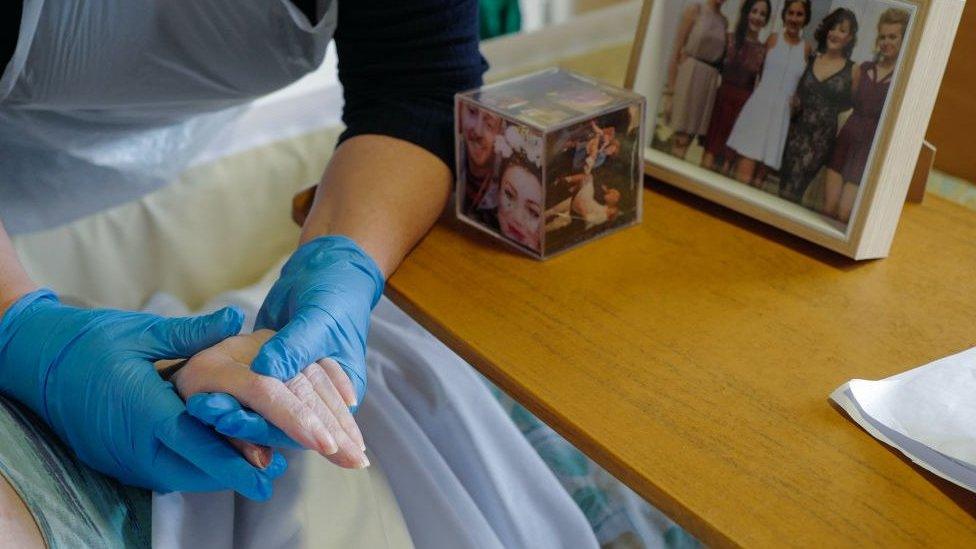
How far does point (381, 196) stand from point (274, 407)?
0.33 metres

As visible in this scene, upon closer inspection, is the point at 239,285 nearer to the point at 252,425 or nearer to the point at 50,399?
the point at 50,399

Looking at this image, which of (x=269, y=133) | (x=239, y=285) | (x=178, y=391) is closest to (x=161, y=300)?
(x=239, y=285)

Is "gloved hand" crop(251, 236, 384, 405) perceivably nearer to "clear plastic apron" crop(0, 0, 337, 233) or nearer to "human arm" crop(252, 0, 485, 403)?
"human arm" crop(252, 0, 485, 403)

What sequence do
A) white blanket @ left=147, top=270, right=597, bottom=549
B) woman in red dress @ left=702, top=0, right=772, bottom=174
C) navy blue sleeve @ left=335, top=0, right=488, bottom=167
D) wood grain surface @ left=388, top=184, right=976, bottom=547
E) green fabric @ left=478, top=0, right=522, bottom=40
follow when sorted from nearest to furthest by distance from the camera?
wood grain surface @ left=388, top=184, right=976, bottom=547 < white blanket @ left=147, top=270, right=597, bottom=549 < woman in red dress @ left=702, top=0, right=772, bottom=174 < navy blue sleeve @ left=335, top=0, right=488, bottom=167 < green fabric @ left=478, top=0, right=522, bottom=40

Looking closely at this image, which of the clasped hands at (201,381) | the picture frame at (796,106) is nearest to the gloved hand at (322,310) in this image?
the clasped hands at (201,381)

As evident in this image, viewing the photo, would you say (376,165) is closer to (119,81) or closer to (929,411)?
(119,81)

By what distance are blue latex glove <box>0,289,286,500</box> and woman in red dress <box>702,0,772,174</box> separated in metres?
0.51

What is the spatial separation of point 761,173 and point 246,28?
1.83 feet

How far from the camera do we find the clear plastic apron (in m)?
0.91

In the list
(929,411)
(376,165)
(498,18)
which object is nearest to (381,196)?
(376,165)

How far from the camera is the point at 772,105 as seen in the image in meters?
0.90

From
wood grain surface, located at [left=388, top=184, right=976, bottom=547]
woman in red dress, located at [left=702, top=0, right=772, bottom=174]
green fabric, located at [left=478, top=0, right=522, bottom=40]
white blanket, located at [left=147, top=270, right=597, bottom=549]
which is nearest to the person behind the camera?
wood grain surface, located at [left=388, top=184, right=976, bottom=547]

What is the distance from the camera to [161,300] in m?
1.21

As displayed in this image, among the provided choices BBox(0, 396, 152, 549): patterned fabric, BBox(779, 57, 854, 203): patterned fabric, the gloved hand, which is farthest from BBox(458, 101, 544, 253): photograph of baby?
BBox(0, 396, 152, 549): patterned fabric
